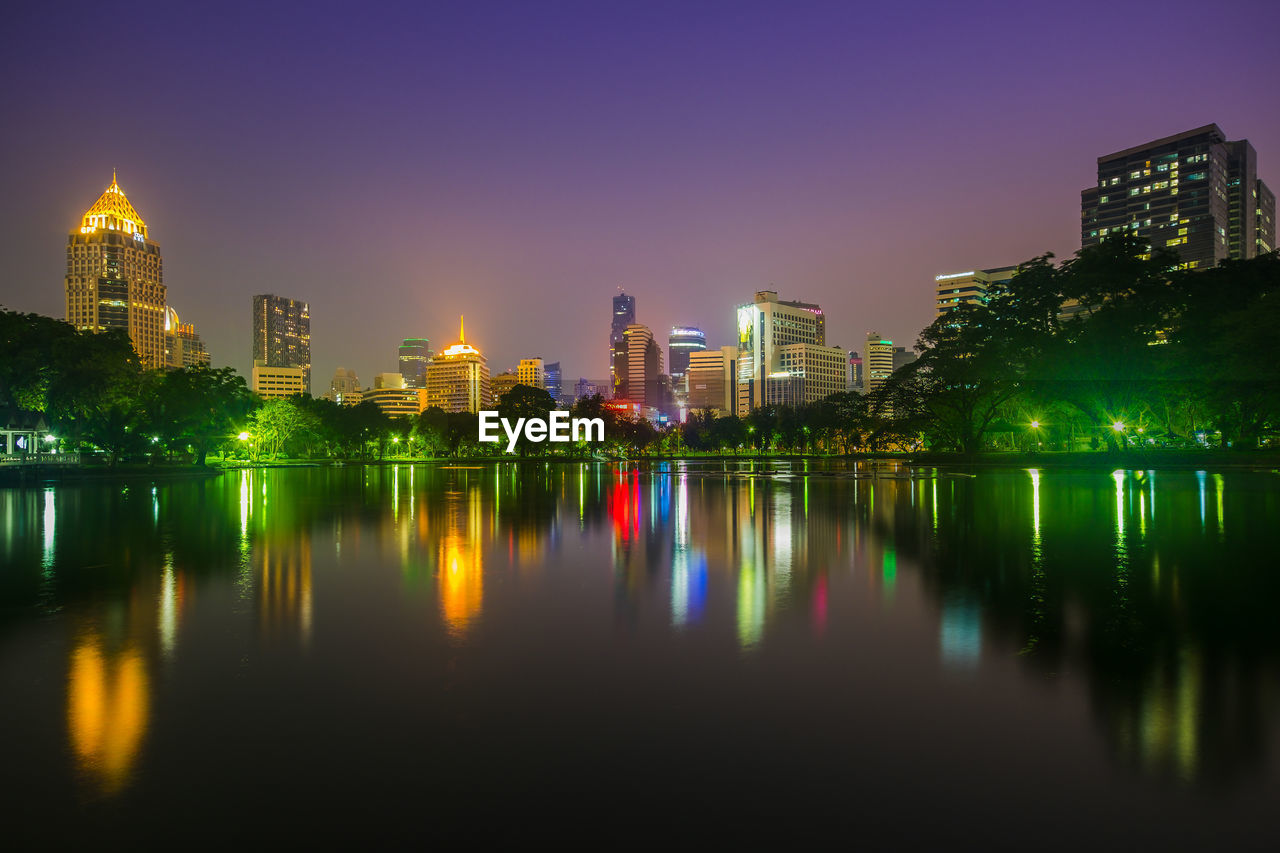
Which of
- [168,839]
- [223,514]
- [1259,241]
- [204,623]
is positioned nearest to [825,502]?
[223,514]

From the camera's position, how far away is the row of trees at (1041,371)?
44.3 meters

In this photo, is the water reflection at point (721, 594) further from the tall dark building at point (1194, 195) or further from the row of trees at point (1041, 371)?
the tall dark building at point (1194, 195)

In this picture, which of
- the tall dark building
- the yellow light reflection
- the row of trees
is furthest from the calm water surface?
the tall dark building

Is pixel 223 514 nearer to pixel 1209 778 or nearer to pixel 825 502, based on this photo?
pixel 825 502

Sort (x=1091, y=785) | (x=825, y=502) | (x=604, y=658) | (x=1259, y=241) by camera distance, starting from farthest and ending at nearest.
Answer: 1. (x=1259, y=241)
2. (x=825, y=502)
3. (x=604, y=658)
4. (x=1091, y=785)

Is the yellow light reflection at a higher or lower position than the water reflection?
higher

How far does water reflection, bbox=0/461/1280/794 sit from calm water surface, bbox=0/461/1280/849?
5 centimetres

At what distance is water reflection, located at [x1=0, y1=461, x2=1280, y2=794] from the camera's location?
5.88 meters

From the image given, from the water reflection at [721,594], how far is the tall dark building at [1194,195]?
182248 mm

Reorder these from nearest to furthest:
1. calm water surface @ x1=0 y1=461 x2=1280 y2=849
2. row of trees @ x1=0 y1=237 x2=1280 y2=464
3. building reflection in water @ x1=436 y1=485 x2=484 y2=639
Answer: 1. calm water surface @ x1=0 y1=461 x2=1280 y2=849
2. building reflection in water @ x1=436 y1=485 x2=484 y2=639
3. row of trees @ x1=0 y1=237 x2=1280 y2=464

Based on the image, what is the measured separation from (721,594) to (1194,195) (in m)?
209

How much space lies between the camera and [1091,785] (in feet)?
14.2

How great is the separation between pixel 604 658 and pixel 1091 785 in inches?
151

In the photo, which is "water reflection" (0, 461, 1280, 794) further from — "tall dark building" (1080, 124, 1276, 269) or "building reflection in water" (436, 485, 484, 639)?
"tall dark building" (1080, 124, 1276, 269)
